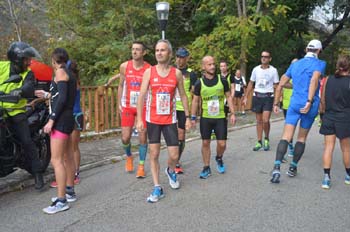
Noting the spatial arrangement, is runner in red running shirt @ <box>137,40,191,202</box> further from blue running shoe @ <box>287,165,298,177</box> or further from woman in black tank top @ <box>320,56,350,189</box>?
woman in black tank top @ <box>320,56,350,189</box>

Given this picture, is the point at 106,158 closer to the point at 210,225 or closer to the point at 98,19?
the point at 210,225

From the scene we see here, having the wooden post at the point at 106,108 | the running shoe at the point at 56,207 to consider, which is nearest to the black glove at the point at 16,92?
the running shoe at the point at 56,207

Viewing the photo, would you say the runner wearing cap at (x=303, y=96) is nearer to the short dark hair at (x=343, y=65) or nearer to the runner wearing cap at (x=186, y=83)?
the short dark hair at (x=343, y=65)

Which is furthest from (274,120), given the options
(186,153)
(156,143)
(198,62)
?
(156,143)

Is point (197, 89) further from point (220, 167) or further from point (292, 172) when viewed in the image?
point (292, 172)

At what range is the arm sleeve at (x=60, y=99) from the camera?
4750mm

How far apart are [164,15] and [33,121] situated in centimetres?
772

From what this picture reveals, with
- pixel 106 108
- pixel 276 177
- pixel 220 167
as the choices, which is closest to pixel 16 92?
pixel 220 167

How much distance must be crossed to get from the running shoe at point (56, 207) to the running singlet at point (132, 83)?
205 centimetres

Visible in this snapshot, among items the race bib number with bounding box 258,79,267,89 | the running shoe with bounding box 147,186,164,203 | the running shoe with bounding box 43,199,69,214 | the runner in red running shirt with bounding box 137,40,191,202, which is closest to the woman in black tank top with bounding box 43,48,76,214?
the running shoe with bounding box 43,199,69,214

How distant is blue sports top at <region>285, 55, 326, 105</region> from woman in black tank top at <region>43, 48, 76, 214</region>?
3.17m

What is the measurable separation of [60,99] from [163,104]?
1282 millimetres

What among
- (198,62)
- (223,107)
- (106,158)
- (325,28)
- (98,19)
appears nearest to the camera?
(223,107)

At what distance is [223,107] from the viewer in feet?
21.0
